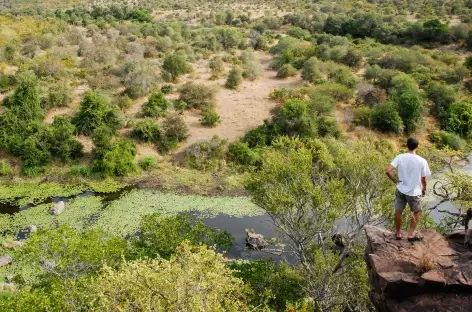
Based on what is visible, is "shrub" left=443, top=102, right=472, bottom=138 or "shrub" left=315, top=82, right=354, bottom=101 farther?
"shrub" left=315, top=82, right=354, bottom=101

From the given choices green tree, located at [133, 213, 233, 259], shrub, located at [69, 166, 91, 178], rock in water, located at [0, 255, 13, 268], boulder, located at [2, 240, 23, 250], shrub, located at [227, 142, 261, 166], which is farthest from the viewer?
shrub, located at [227, 142, 261, 166]

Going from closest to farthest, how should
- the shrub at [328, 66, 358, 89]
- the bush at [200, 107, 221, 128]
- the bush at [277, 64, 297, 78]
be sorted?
the bush at [200, 107, 221, 128] < the shrub at [328, 66, 358, 89] < the bush at [277, 64, 297, 78]

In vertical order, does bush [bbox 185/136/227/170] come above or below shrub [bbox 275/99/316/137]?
below

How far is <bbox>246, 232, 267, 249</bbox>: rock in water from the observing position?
30.8 meters

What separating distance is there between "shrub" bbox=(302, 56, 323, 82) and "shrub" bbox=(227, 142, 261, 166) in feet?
65.3

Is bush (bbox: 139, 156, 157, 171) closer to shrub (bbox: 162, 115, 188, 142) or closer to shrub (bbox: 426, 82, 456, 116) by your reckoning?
shrub (bbox: 162, 115, 188, 142)

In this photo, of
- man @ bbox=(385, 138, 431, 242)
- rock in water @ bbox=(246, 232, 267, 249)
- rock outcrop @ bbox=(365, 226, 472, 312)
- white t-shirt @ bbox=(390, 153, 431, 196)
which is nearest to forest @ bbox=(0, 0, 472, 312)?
rock in water @ bbox=(246, 232, 267, 249)

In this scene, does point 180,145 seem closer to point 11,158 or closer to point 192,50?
point 11,158

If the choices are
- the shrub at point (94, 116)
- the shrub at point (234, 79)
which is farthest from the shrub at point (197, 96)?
the shrub at point (94, 116)

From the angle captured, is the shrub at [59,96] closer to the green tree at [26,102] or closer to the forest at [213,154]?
the forest at [213,154]

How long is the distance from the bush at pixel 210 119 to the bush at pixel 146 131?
18.4 ft

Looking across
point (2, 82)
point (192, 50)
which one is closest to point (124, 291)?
point (2, 82)

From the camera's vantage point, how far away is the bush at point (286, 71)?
61625mm

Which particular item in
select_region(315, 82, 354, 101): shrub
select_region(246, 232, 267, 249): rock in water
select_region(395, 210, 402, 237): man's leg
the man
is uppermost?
the man
